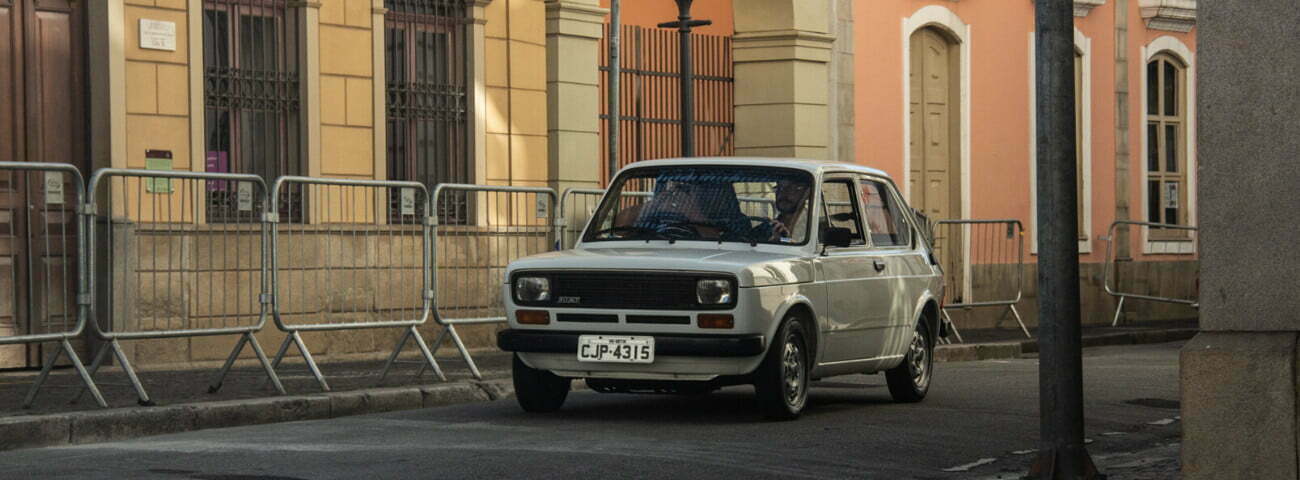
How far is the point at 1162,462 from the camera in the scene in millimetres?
9648

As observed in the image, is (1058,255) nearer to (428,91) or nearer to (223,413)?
(223,413)

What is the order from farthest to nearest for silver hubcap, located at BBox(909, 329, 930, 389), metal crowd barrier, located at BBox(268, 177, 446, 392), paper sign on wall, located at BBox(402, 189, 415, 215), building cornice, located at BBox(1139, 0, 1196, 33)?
building cornice, located at BBox(1139, 0, 1196, 33)
paper sign on wall, located at BBox(402, 189, 415, 215)
silver hubcap, located at BBox(909, 329, 930, 389)
metal crowd barrier, located at BBox(268, 177, 446, 392)

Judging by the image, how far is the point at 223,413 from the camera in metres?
11.4

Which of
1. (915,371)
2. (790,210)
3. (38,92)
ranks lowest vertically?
(915,371)

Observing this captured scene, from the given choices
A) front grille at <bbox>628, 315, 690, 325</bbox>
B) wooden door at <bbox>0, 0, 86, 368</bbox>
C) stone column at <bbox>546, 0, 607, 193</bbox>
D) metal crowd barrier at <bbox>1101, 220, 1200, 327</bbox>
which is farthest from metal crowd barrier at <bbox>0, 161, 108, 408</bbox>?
metal crowd barrier at <bbox>1101, 220, 1200, 327</bbox>

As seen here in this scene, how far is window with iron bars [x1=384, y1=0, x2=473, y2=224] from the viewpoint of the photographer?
18109 millimetres

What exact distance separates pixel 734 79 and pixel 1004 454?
1343 centimetres

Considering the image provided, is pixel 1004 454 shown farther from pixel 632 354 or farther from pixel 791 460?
pixel 632 354

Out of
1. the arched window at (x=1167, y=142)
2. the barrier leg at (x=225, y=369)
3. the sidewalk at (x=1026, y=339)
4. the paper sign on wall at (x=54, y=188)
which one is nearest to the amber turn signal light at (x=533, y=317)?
the barrier leg at (x=225, y=369)

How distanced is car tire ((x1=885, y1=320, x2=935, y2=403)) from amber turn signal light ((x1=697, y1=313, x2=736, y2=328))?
7.90ft

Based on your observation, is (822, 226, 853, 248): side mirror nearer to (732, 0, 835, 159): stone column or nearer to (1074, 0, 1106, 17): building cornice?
(732, 0, 835, 159): stone column

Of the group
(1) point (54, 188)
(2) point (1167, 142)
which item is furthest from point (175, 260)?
(2) point (1167, 142)

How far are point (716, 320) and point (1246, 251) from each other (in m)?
3.79

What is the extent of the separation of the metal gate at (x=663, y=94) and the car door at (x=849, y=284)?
8668 mm
